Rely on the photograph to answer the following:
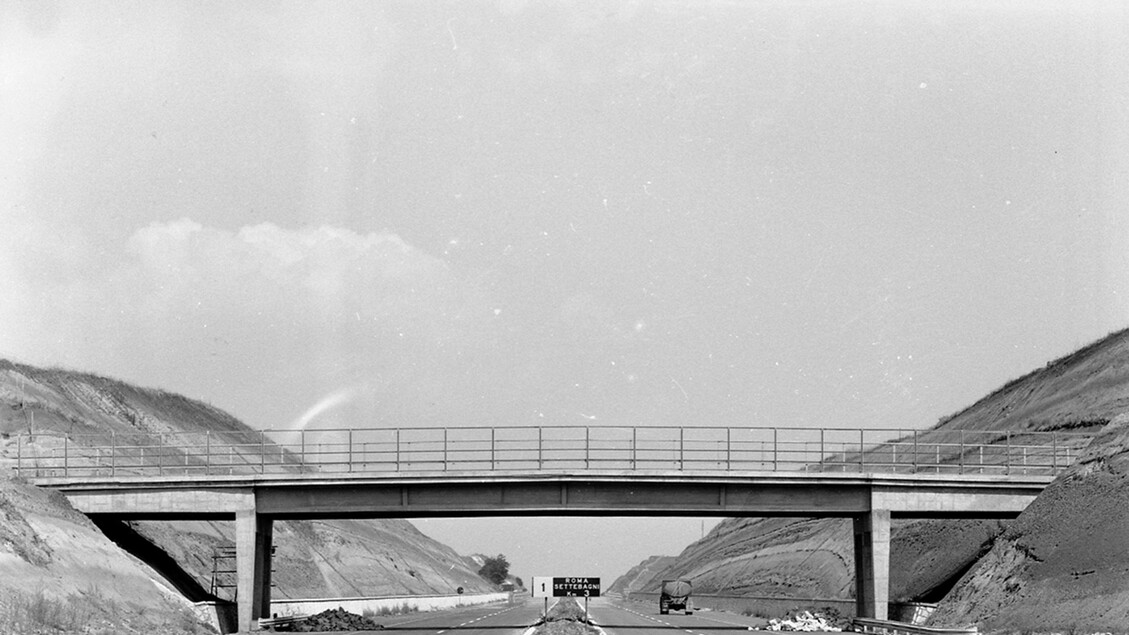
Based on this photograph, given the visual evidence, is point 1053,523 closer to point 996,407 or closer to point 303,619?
point 303,619

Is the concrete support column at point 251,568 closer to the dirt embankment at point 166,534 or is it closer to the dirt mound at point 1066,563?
the dirt embankment at point 166,534

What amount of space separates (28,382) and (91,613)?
52977 millimetres

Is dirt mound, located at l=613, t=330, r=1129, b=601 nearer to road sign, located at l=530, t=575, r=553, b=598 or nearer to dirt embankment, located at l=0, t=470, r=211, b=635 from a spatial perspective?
road sign, located at l=530, t=575, r=553, b=598

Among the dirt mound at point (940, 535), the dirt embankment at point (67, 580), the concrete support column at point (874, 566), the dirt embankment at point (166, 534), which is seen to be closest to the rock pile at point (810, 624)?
the concrete support column at point (874, 566)

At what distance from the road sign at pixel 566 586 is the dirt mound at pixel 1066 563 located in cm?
1276

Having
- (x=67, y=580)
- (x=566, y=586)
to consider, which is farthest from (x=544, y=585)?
(x=67, y=580)

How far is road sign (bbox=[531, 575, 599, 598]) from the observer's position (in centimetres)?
5194

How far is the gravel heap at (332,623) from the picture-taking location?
5125cm

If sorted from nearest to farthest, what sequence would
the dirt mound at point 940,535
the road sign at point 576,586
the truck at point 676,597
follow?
the road sign at point 576,586, the dirt mound at point 940,535, the truck at point 676,597

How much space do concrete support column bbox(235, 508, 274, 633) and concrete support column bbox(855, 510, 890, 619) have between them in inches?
905

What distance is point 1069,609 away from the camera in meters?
42.2

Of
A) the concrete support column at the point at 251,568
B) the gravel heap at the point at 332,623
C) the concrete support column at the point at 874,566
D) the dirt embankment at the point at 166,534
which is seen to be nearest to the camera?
the dirt embankment at the point at 166,534

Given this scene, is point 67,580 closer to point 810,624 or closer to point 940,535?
point 810,624

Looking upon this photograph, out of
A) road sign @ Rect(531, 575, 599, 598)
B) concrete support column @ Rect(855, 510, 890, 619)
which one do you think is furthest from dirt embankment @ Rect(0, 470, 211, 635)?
concrete support column @ Rect(855, 510, 890, 619)
